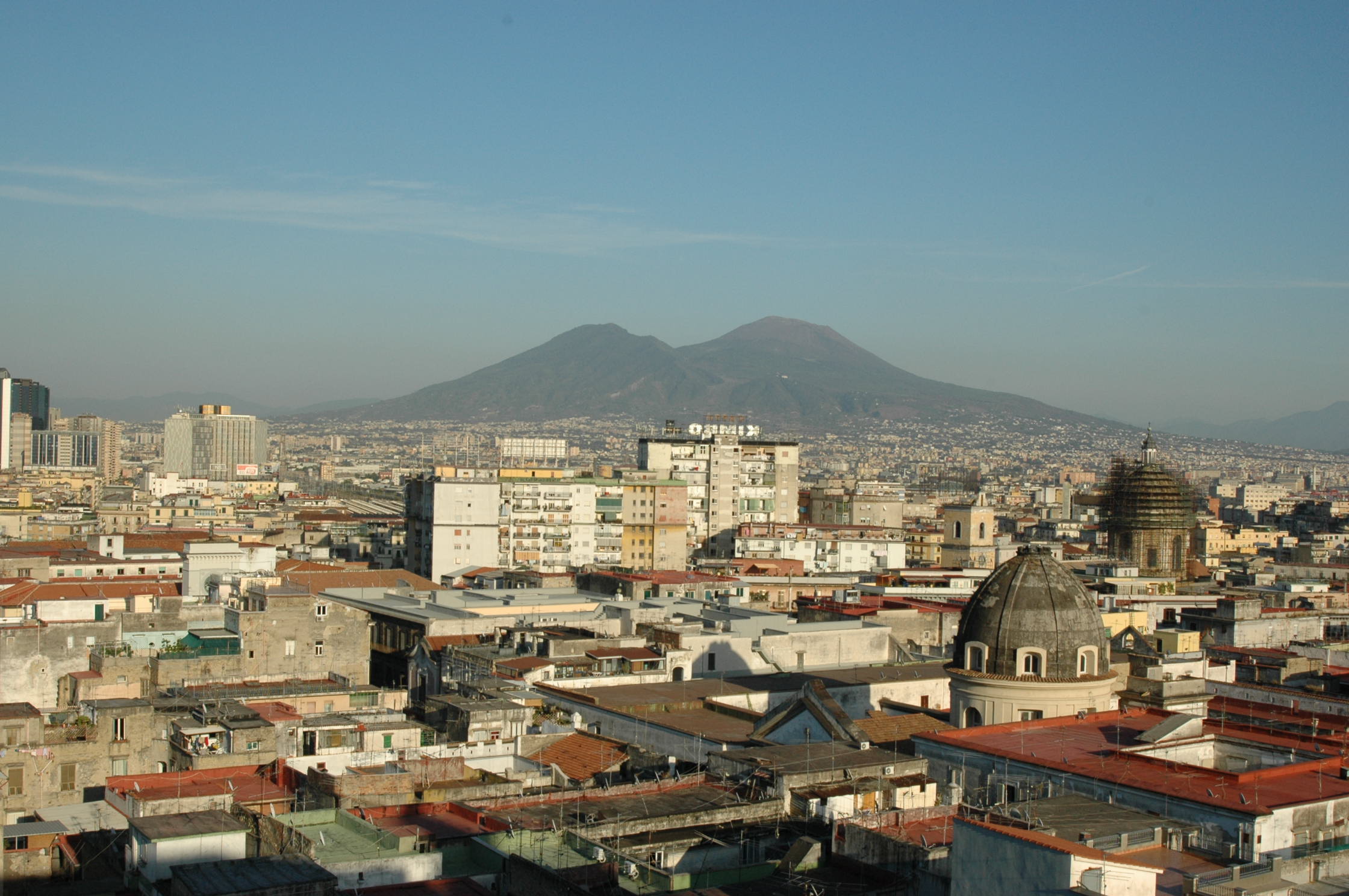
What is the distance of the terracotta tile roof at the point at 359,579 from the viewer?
196 ft

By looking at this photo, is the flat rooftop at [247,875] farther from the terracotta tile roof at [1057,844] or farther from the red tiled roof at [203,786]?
the terracotta tile roof at [1057,844]

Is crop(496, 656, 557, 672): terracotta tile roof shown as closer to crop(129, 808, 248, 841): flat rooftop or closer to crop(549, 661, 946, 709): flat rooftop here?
crop(549, 661, 946, 709): flat rooftop

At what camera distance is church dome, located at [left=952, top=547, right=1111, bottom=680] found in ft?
91.6

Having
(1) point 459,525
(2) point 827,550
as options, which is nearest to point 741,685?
(1) point 459,525

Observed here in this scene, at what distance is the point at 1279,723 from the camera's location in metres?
28.8

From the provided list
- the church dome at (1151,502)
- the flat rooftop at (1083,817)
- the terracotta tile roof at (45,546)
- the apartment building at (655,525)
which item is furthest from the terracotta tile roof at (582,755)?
the church dome at (1151,502)

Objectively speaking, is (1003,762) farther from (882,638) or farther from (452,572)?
(452,572)

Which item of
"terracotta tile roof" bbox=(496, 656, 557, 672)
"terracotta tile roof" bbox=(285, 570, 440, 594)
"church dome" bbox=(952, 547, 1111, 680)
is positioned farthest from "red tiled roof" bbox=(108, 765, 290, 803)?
"terracotta tile roof" bbox=(285, 570, 440, 594)

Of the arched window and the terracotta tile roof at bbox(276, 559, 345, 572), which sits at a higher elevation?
the arched window

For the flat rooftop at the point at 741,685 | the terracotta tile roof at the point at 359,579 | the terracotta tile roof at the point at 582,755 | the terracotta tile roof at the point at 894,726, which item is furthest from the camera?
the terracotta tile roof at the point at 359,579

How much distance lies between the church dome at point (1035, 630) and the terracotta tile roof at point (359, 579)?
112 feet

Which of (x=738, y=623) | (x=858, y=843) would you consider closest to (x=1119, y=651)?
(x=738, y=623)

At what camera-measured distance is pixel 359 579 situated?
61844mm

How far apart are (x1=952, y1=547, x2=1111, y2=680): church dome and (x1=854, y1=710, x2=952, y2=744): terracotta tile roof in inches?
88.6
